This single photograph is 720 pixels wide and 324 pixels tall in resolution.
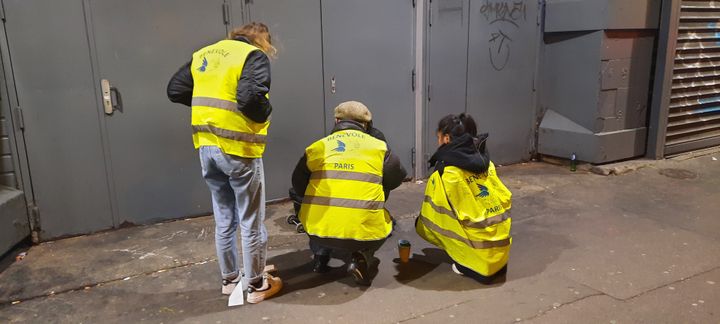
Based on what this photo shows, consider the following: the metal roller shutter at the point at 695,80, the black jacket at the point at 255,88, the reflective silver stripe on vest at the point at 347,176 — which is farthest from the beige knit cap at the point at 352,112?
the metal roller shutter at the point at 695,80

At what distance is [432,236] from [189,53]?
260 cm

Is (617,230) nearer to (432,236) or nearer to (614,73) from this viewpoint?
(432,236)

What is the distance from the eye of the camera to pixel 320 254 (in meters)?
3.78

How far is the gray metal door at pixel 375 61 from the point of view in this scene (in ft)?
17.5

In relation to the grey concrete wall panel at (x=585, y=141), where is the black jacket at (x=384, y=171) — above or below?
above

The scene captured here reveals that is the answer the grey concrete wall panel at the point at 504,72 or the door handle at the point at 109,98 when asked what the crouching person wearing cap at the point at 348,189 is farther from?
the grey concrete wall panel at the point at 504,72

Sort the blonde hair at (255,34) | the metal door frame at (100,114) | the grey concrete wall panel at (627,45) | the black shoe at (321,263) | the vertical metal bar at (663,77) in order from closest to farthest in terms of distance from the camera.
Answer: the blonde hair at (255,34) < the black shoe at (321,263) < the metal door frame at (100,114) < the grey concrete wall panel at (627,45) < the vertical metal bar at (663,77)

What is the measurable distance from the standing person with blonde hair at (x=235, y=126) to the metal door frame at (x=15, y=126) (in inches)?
66.9

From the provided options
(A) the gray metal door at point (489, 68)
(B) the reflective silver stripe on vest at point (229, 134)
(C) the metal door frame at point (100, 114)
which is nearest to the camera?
(B) the reflective silver stripe on vest at point (229, 134)

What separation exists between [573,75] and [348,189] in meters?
4.23

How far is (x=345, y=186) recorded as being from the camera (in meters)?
3.41

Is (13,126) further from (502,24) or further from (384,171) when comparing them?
(502,24)

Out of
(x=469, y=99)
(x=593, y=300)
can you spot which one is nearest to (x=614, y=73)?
(x=469, y=99)

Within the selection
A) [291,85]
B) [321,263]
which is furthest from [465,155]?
[291,85]
